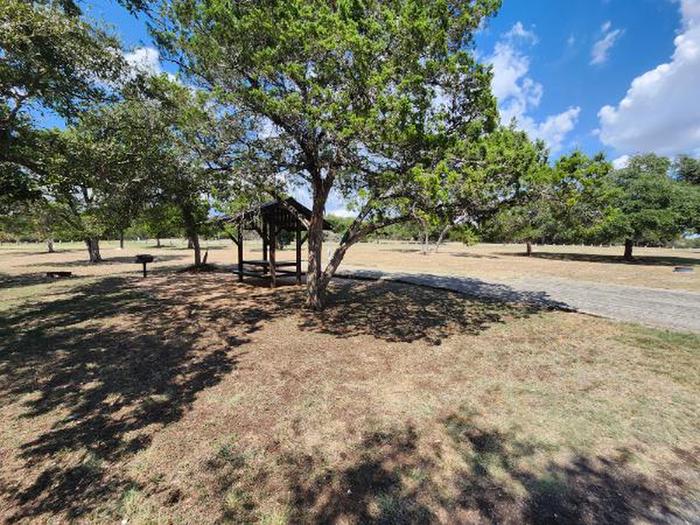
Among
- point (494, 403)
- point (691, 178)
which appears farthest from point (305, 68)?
point (691, 178)

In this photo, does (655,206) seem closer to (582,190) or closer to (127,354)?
(582,190)

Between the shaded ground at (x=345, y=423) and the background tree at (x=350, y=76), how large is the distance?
3.88 meters

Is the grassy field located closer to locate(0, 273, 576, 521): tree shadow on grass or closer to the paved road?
locate(0, 273, 576, 521): tree shadow on grass

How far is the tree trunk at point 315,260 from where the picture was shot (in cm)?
1041

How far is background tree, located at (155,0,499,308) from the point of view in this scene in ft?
22.1

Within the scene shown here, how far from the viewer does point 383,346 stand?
770 cm

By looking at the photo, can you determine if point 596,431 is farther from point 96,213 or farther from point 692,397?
point 96,213

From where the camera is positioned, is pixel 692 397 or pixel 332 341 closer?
pixel 692 397

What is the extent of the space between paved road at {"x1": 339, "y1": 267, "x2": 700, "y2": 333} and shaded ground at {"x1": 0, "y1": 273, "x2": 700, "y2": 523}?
5.83ft

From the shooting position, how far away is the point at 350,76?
6.94m

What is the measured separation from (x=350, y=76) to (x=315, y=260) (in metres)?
5.44

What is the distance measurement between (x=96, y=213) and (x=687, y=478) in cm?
1388

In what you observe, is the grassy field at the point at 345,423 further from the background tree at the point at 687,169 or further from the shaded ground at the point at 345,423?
the background tree at the point at 687,169

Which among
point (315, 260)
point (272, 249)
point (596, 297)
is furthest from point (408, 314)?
point (596, 297)
